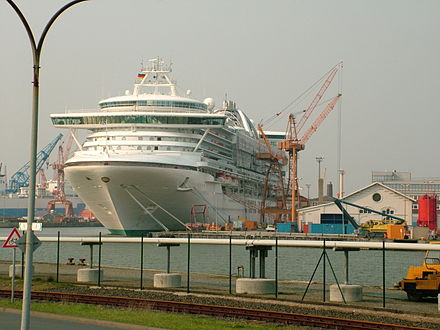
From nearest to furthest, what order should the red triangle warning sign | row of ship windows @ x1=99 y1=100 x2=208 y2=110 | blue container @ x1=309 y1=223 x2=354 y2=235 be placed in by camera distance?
the red triangle warning sign
row of ship windows @ x1=99 y1=100 x2=208 y2=110
blue container @ x1=309 y1=223 x2=354 y2=235

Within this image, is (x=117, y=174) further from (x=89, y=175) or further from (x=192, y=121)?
(x=192, y=121)

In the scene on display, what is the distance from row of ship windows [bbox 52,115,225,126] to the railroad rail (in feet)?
165

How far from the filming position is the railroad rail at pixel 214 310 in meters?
21.6

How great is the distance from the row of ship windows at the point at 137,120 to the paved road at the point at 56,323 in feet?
184

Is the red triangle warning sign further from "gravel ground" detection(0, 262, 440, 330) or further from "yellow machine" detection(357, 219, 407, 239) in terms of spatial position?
"yellow machine" detection(357, 219, 407, 239)

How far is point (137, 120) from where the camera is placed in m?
79.6

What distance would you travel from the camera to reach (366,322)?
21609 mm

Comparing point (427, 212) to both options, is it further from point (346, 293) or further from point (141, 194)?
point (346, 293)

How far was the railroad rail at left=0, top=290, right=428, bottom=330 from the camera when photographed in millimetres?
21594

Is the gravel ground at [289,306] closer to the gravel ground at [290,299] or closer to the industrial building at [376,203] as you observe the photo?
the gravel ground at [290,299]

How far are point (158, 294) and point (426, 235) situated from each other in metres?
65.9

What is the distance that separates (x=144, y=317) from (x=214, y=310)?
250 centimetres

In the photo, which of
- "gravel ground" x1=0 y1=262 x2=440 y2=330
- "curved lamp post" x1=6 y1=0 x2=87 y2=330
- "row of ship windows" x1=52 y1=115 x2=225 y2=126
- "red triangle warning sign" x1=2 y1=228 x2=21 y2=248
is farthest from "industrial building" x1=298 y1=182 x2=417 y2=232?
"curved lamp post" x1=6 y1=0 x2=87 y2=330

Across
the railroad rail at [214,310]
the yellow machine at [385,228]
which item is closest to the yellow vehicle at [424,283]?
the railroad rail at [214,310]
